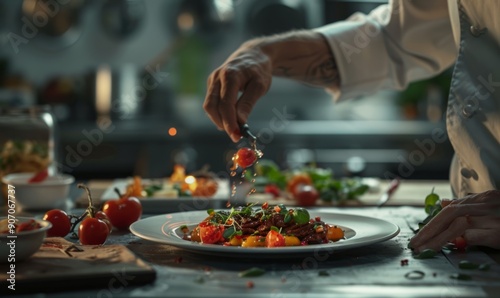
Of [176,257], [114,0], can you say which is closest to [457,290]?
[176,257]

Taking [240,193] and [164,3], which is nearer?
→ [240,193]

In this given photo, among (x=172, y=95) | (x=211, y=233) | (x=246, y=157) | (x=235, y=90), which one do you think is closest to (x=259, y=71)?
(x=235, y=90)

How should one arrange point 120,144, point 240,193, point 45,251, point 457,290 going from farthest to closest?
point 120,144
point 240,193
point 45,251
point 457,290

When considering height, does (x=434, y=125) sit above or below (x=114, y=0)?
below

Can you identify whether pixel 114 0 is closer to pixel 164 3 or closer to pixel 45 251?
pixel 164 3

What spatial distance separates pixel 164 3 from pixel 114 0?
32cm

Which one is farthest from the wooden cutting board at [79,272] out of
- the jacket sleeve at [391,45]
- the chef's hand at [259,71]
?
the jacket sleeve at [391,45]

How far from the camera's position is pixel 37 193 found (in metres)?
1.99

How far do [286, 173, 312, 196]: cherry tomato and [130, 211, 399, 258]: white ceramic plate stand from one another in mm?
621

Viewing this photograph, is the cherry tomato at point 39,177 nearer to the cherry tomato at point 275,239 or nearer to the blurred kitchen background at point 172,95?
the cherry tomato at point 275,239

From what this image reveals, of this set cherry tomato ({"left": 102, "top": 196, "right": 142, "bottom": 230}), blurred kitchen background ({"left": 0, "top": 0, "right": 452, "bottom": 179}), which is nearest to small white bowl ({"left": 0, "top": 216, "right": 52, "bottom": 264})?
cherry tomato ({"left": 102, "top": 196, "right": 142, "bottom": 230})

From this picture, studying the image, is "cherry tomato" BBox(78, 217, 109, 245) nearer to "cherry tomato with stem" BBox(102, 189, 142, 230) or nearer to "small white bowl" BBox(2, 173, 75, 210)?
"cherry tomato with stem" BBox(102, 189, 142, 230)

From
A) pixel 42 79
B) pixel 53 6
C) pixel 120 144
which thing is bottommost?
pixel 120 144

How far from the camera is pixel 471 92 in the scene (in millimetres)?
1725
